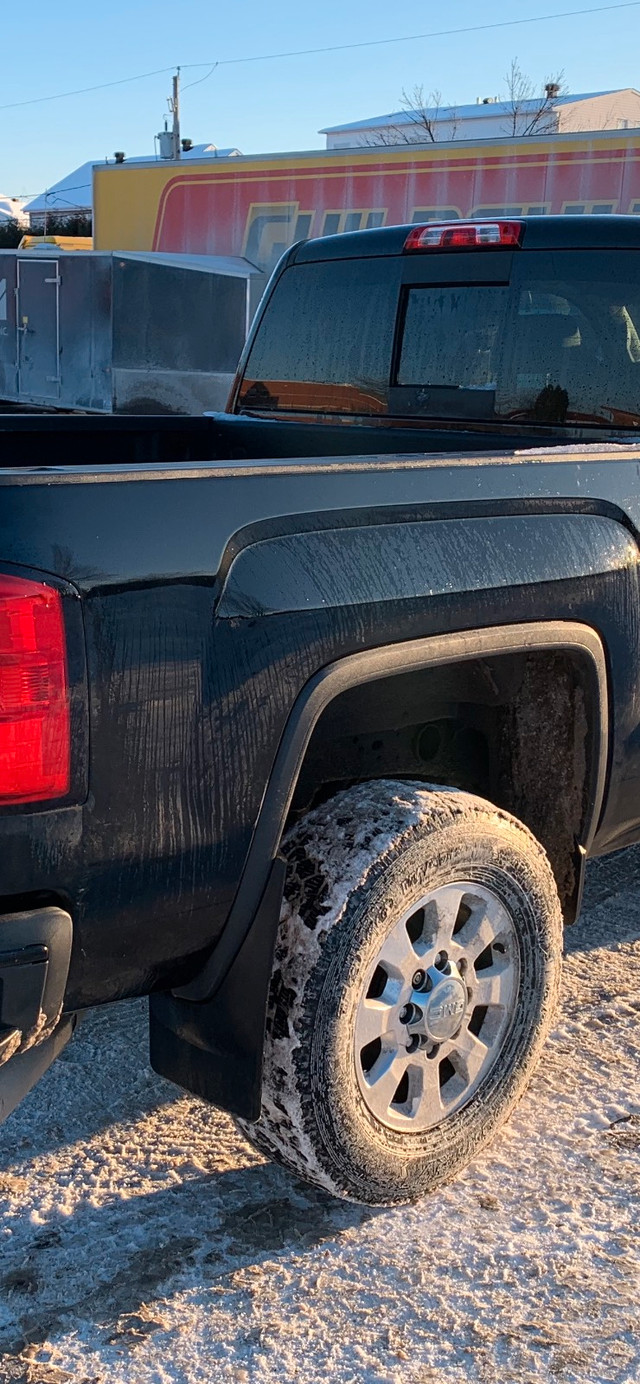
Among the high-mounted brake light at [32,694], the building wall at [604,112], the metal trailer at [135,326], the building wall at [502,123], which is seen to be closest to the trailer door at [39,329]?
the metal trailer at [135,326]

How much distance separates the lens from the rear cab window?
341 cm

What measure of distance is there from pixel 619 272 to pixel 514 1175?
2260 mm

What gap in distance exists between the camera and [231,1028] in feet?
7.52

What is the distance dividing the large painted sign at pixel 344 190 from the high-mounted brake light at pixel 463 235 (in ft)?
49.1

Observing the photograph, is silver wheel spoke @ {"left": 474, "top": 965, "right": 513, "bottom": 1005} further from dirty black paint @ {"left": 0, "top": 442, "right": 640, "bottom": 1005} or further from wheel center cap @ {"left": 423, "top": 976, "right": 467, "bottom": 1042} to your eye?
dirty black paint @ {"left": 0, "top": 442, "right": 640, "bottom": 1005}

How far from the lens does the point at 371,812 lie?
2.44 metres

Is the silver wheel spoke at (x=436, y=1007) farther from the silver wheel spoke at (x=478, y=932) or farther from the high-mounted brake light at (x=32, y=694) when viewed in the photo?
the high-mounted brake light at (x=32, y=694)

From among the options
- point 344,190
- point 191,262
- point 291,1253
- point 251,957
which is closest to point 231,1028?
point 251,957

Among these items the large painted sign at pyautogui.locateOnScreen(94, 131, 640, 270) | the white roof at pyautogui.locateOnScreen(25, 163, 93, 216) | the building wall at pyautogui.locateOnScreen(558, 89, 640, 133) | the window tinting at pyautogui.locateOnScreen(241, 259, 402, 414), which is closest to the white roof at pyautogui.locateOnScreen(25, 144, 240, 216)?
the white roof at pyautogui.locateOnScreen(25, 163, 93, 216)

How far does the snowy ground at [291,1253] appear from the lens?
2.18 metres

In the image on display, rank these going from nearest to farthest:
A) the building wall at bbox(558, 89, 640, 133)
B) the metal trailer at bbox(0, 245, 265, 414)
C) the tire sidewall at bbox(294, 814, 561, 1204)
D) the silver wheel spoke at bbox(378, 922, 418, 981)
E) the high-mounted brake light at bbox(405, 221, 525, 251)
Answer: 1. the tire sidewall at bbox(294, 814, 561, 1204)
2. the silver wheel spoke at bbox(378, 922, 418, 981)
3. the high-mounted brake light at bbox(405, 221, 525, 251)
4. the metal trailer at bbox(0, 245, 265, 414)
5. the building wall at bbox(558, 89, 640, 133)

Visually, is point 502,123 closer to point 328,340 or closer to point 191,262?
point 191,262

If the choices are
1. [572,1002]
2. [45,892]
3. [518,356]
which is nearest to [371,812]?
[45,892]

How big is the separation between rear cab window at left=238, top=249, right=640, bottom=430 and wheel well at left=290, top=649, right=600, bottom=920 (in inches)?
Result: 36.0
